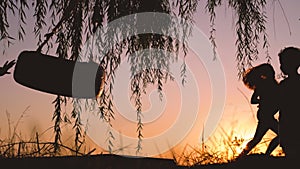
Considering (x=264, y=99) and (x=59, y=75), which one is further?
(x=264, y=99)

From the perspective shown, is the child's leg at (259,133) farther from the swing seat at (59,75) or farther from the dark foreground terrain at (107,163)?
the swing seat at (59,75)

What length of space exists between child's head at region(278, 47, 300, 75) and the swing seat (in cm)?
100

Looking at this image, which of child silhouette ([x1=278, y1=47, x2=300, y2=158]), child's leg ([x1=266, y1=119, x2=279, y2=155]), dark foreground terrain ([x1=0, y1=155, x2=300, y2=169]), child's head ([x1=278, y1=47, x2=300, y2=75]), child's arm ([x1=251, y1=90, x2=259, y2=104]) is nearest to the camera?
dark foreground terrain ([x1=0, y1=155, x2=300, y2=169])

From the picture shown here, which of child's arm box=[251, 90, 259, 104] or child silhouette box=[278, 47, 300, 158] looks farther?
child's arm box=[251, 90, 259, 104]

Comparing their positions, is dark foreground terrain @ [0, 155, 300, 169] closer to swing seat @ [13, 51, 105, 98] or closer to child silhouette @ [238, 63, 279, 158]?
swing seat @ [13, 51, 105, 98]

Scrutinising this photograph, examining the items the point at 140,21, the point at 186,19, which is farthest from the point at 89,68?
the point at 186,19

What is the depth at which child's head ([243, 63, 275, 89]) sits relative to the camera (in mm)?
2711

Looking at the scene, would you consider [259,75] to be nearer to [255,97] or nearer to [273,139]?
[255,97]

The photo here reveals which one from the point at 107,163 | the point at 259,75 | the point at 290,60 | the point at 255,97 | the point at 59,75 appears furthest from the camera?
the point at 255,97

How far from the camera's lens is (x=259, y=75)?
281 centimetres

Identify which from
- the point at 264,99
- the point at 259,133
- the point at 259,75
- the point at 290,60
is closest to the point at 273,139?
the point at 259,133

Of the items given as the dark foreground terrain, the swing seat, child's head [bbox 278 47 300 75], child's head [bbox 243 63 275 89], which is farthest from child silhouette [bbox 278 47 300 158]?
the swing seat

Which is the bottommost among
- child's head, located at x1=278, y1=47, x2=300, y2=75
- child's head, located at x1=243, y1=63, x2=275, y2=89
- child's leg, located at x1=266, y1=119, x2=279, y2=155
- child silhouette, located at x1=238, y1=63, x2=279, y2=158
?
child's leg, located at x1=266, y1=119, x2=279, y2=155

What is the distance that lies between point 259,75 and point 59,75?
1.16m
